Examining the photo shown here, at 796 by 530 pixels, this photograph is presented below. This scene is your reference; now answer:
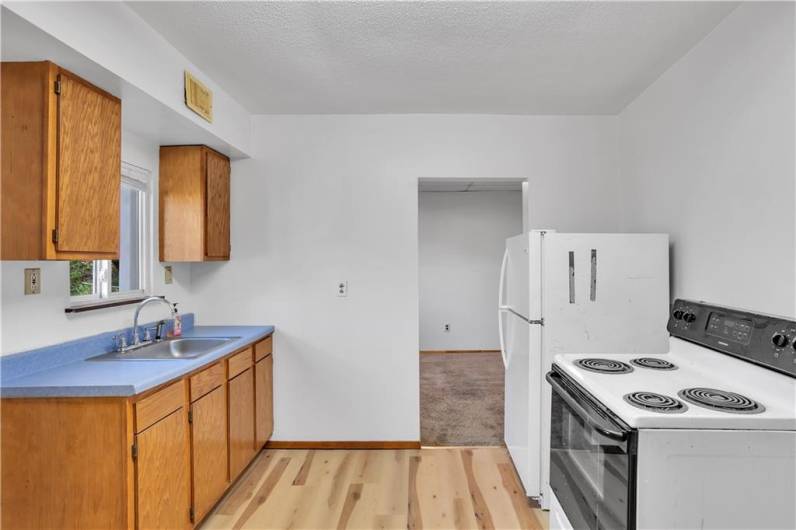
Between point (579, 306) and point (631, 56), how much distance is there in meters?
1.36

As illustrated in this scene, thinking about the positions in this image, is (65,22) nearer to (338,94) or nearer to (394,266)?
(338,94)

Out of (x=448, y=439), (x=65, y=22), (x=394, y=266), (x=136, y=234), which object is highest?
(x=65, y=22)

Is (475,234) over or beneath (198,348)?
Result: over

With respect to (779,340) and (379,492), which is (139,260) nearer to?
(379,492)

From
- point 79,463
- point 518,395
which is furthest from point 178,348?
point 518,395

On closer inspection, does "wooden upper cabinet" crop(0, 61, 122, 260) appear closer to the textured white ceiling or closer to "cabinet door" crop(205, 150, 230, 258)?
the textured white ceiling

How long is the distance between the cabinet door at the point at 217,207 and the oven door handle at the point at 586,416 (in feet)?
7.38

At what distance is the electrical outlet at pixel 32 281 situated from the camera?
1.78 m

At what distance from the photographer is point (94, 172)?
1706 mm

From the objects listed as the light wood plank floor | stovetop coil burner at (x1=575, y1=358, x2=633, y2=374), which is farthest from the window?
stovetop coil burner at (x1=575, y1=358, x2=633, y2=374)

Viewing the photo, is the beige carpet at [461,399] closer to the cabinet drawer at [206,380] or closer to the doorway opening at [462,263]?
the doorway opening at [462,263]

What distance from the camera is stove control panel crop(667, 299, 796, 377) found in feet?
4.31

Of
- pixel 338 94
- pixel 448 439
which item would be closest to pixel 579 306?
pixel 448 439

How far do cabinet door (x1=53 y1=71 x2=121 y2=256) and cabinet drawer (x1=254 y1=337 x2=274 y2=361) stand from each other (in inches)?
46.6
